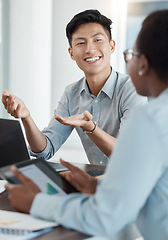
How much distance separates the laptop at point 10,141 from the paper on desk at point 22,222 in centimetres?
59

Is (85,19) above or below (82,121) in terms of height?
above

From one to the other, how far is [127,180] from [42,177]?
40cm

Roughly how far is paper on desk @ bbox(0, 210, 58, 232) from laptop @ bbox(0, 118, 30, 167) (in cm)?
59

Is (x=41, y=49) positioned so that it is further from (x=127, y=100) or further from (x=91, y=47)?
(x=127, y=100)

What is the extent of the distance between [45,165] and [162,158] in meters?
0.51

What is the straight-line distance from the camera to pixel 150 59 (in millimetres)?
1142

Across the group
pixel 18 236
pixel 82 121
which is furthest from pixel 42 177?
pixel 82 121

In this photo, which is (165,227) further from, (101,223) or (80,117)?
(80,117)

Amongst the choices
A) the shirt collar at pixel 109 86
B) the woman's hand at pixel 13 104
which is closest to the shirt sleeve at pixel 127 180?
the woman's hand at pixel 13 104

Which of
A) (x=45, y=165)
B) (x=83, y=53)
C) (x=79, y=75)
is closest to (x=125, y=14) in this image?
(x=79, y=75)

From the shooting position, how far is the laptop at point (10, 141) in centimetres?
184

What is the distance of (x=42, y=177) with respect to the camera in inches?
51.8

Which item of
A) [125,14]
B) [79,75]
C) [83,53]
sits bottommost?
[79,75]

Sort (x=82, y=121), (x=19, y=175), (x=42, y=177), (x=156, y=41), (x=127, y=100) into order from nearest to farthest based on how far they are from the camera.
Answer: (x=156, y=41), (x=19, y=175), (x=42, y=177), (x=82, y=121), (x=127, y=100)
